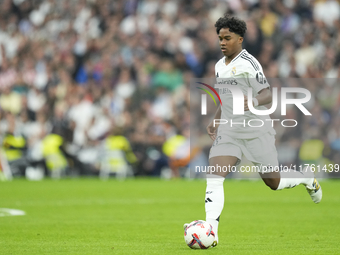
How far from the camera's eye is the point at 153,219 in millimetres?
9281

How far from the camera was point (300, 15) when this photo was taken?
20250 millimetres

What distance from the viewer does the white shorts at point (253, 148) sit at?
20.9ft

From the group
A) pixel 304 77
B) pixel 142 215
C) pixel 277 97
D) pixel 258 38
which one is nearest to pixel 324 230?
pixel 142 215

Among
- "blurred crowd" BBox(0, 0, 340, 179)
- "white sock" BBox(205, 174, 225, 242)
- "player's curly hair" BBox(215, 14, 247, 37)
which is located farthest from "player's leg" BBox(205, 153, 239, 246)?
"blurred crowd" BBox(0, 0, 340, 179)

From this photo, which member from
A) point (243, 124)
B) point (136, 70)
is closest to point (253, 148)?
point (243, 124)

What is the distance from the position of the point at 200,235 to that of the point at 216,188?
20.5 inches

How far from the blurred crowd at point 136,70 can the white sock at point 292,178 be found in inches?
401

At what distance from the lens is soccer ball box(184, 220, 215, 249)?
19.6 feet

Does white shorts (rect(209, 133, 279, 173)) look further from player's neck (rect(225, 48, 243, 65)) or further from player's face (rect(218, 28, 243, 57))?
player's face (rect(218, 28, 243, 57))

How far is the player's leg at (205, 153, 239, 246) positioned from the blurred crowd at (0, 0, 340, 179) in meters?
11.2

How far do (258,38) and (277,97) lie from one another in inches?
124

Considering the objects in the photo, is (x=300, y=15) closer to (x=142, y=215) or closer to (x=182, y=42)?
(x=182, y=42)

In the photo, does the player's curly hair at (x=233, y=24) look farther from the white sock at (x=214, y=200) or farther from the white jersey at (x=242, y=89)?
the white sock at (x=214, y=200)

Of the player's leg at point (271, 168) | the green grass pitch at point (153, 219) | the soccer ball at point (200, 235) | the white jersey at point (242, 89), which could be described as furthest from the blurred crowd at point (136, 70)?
the soccer ball at point (200, 235)
